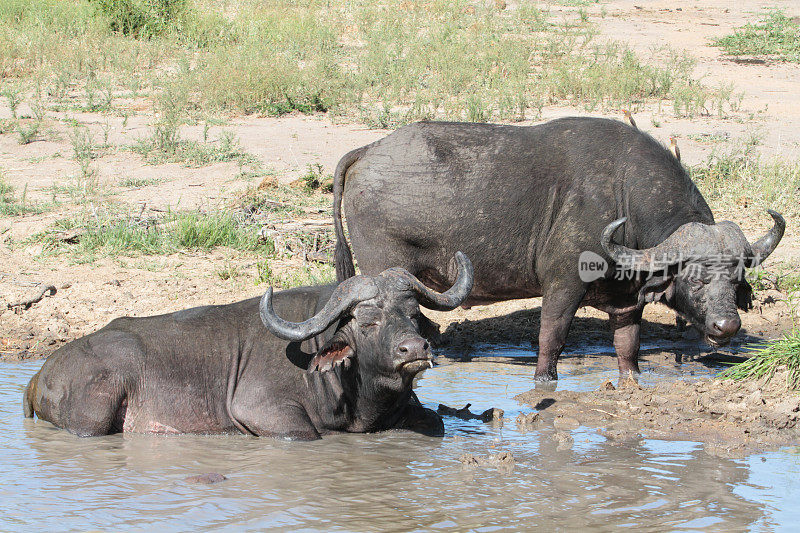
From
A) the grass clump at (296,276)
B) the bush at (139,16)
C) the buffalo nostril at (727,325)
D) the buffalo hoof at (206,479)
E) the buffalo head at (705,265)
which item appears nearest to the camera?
the buffalo hoof at (206,479)

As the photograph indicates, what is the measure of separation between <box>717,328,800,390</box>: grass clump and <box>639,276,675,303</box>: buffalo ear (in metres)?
0.65

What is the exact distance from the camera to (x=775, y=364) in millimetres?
6133

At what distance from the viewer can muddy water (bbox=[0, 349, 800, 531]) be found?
427 centimetres

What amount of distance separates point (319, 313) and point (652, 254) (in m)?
2.48

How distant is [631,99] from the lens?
13633 mm

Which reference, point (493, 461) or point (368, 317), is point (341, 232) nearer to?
point (368, 317)

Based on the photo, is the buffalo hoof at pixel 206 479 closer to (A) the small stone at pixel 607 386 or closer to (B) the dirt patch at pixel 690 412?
(B) the dirt patch at pixel 690 412

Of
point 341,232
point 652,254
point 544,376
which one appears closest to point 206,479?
point 341,232

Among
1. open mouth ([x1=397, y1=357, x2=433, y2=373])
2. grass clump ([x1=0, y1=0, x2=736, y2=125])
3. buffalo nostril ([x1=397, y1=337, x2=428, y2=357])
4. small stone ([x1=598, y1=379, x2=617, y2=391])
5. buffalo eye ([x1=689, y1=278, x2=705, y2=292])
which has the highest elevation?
grass clump ([x1=0, y1=0, x2=736, y2=125])

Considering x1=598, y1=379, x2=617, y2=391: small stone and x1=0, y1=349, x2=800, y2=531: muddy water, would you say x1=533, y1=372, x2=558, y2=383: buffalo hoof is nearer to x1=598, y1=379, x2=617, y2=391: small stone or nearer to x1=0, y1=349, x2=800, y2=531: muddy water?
x1=598, y1=379, x2=617, y2=391: small stone

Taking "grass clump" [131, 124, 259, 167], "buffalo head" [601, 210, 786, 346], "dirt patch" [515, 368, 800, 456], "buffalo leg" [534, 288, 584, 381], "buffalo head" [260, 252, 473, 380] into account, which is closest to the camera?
"buffalo head" [260, 252, 473, 380]

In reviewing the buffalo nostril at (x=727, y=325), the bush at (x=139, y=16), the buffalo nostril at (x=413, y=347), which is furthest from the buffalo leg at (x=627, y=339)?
the bush at (x=139, y=16)

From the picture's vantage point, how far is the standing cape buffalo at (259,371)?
5211 millimetres

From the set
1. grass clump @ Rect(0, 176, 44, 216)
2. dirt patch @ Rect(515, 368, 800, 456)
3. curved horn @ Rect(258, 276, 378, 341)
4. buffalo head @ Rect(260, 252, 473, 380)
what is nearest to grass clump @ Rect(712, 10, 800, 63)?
dirt patch @ Rect(515, 368, 800, 456)
